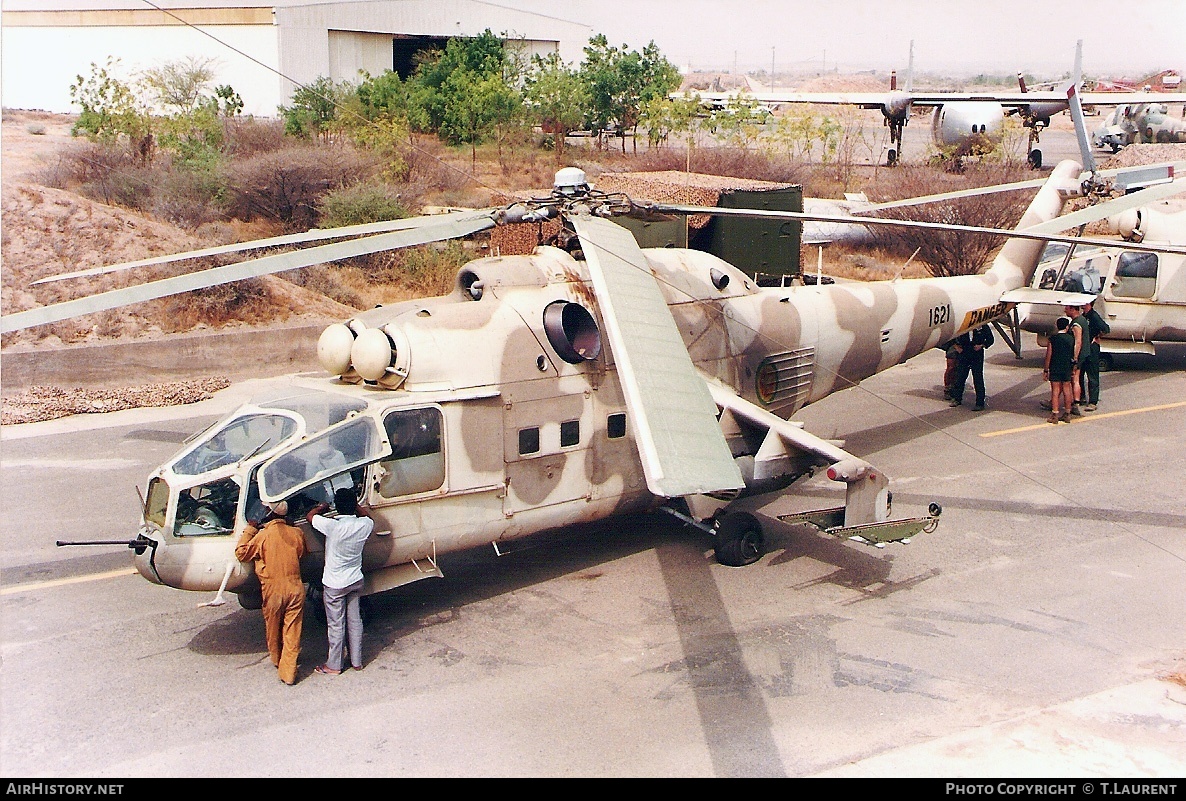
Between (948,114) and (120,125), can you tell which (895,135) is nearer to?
(948,114)

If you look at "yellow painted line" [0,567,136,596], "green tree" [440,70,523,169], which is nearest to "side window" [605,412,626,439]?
"yellow painted line" [0,567,136,596]

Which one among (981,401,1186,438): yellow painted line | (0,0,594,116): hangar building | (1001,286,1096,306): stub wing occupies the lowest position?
(981,401,1186,438): yellow painted line

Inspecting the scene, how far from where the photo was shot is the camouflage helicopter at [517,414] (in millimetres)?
7336

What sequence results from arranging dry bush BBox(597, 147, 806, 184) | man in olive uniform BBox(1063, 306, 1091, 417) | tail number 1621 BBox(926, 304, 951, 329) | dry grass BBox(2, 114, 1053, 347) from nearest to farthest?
tail number 1621 BBox(926, 304, 951, 329)
man in olive uniform BBox(1063, 306, 1091, 417)
dry grass BBox(2, 114, 1053, 347)
dry bush BBox(597, 147, 806, 184)

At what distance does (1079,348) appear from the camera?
13.6 meters

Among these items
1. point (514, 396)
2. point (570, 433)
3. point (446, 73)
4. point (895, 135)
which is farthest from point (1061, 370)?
point (446, 73)

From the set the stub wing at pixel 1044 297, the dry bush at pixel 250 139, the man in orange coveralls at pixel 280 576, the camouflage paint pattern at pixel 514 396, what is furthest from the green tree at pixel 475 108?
the man in orange coveralls at pixel 280 576

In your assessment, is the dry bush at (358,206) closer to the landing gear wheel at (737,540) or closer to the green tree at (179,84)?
Result: the green tree at (179,84)

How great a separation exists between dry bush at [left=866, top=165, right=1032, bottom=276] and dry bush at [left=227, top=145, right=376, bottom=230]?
1102cm

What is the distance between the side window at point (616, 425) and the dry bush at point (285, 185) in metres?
13.5

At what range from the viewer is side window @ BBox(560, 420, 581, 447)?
348 inches

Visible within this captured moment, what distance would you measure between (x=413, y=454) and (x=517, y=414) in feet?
3.16

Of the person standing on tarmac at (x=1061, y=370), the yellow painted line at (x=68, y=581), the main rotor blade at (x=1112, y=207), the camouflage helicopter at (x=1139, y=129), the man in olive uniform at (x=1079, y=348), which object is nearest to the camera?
the yellow painted line at (x=68, y=581)

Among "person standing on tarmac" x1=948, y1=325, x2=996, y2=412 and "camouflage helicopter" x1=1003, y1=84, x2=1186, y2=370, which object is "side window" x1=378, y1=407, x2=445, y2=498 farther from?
"camouflage helicopter" x1=1003, y1=84, x2=1186, y2=370
